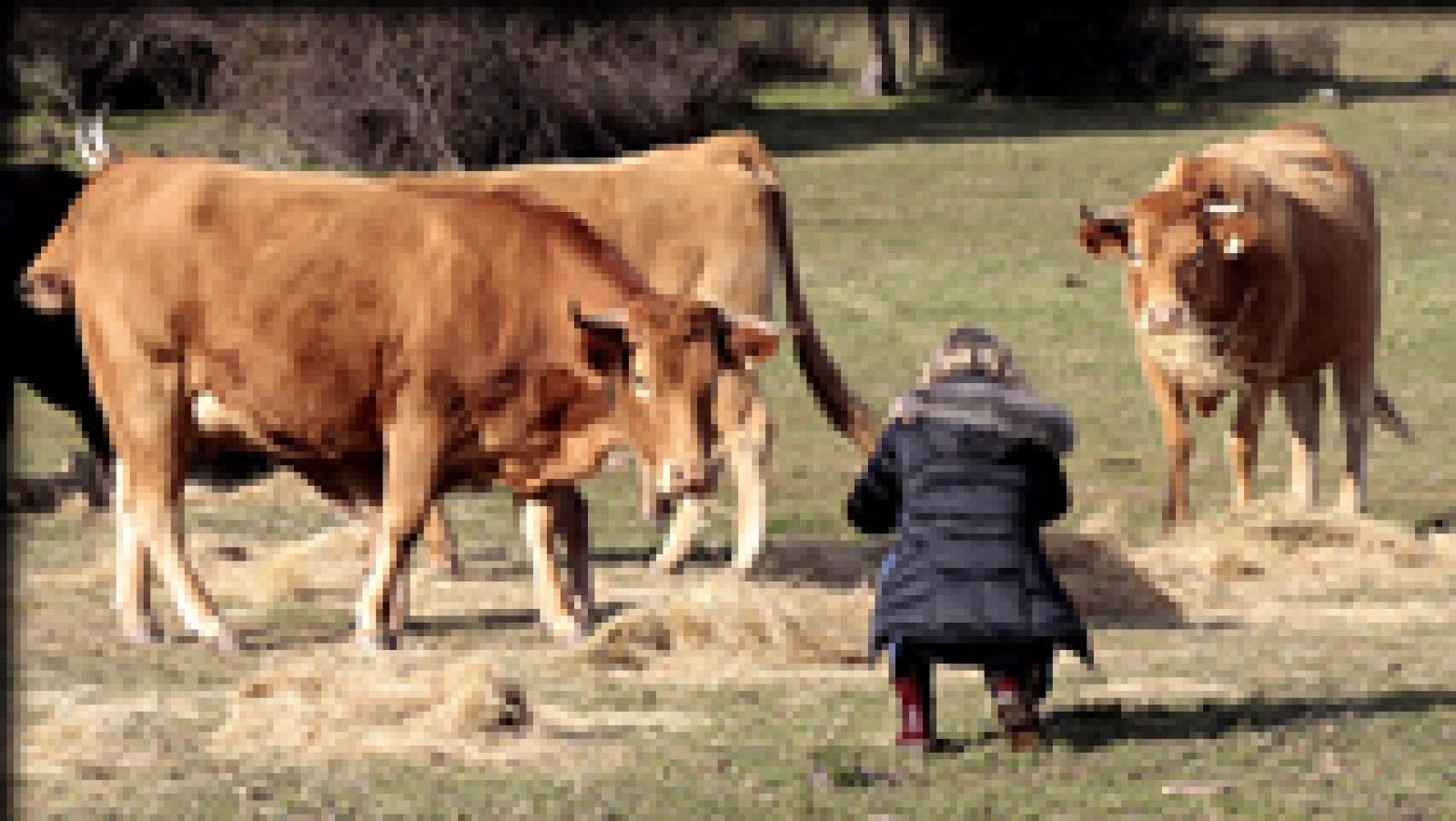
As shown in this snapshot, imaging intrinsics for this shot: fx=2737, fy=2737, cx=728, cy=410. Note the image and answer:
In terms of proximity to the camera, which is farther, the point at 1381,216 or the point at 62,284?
the point at 1381,216

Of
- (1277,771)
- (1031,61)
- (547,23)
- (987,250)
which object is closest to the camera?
(1277,771)

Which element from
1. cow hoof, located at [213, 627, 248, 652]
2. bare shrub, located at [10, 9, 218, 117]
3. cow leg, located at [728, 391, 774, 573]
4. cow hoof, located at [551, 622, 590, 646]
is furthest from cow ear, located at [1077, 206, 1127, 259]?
bare shrub, located at [10, 9, 218, 117]

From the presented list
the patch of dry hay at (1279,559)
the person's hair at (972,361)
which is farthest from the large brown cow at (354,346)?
the patch of dry hay at (1279,559)

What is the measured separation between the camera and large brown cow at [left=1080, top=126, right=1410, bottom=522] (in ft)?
47.8

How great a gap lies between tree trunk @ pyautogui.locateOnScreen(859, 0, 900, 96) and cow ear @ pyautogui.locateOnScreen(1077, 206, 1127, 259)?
2994 centimetres

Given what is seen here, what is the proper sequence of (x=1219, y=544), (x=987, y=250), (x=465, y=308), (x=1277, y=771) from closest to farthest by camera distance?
(x=1277, y=771) < (x=465, y=308) < (x=1219, y=544) < (x=987, y=250)

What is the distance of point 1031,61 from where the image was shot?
44.6m

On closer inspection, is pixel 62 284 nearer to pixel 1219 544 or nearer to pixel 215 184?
pixel 215 184

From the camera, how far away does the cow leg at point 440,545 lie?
511 inches

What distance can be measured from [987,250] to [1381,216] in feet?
14.9

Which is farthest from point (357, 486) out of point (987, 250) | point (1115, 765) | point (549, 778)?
point (987, 250)

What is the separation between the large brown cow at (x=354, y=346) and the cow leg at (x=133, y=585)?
0.01 metres

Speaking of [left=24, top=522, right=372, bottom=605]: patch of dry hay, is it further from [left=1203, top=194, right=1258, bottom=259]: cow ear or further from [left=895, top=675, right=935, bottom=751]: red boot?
[left=1203, top=194, right=1258, bottom=259]: cow ear

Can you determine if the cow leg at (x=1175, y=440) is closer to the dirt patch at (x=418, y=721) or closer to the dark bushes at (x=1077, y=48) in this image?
the dirt patch at (x=418, y=721)
